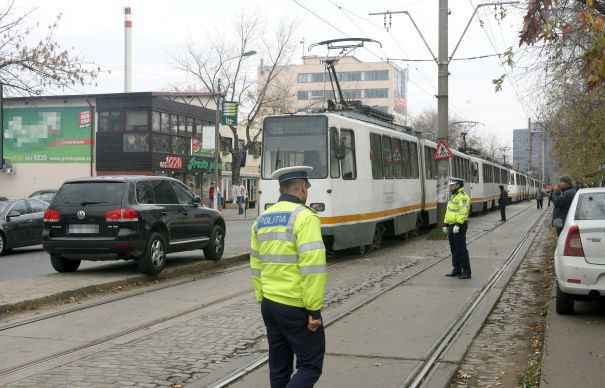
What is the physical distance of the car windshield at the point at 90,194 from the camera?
11.5 metres

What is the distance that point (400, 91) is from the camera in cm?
12069

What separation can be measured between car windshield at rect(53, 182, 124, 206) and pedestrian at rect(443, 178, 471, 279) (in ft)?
18.6

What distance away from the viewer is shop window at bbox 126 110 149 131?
41.3 metres

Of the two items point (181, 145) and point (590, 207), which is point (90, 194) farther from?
point (181, 145)

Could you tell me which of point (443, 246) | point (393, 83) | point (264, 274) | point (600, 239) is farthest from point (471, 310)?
point (393, 83)

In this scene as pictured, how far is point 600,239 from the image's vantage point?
7.64 meters

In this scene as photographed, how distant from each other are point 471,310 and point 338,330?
215cm

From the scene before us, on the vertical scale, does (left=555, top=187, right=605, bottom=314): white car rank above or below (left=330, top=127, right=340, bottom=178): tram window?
below

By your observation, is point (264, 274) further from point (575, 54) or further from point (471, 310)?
point (575, 54)

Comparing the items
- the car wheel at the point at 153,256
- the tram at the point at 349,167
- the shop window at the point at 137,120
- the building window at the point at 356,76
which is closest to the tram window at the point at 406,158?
the tram at the point at 349,167

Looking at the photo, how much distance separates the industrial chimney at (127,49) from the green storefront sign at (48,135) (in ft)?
75.8

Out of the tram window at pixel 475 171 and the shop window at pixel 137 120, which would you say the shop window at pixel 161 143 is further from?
the tram window at pixel 475 171

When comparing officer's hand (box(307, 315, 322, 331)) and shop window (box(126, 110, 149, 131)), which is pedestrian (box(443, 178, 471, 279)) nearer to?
officer's hand (box(307, 315, 322, 331))

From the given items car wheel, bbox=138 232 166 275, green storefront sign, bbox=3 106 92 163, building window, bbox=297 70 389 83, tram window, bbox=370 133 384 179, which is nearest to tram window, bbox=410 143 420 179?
tram window, bbox=370 133 384 179
